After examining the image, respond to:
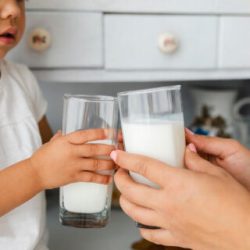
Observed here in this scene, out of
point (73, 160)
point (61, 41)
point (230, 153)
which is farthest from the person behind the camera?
point (61, 41)

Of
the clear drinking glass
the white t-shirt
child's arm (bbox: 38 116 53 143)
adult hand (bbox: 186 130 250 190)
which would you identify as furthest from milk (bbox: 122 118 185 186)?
child's arm (bbox: 38 116 53 143)

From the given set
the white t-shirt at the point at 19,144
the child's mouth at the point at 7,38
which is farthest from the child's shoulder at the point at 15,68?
the child's mouth at the point at 7,38

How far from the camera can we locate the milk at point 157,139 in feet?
1.88

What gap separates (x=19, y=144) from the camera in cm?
78

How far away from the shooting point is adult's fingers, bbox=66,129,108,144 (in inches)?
24.1

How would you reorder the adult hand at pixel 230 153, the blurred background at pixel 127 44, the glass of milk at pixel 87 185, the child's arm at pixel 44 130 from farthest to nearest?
the child's arm at pixel 44 130, the blurred background at pixel 127 44, the adult hand at pixel 230 153, the glass of milk at pixel 87 185

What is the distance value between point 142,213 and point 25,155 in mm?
286

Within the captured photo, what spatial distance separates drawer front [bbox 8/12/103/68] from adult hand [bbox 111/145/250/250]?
12.8 inches

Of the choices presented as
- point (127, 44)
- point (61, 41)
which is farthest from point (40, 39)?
point (127, 44)

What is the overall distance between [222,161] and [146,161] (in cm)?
24

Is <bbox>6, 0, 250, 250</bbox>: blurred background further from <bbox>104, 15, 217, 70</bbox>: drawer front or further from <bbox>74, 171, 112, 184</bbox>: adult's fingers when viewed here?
<bbox>74, 171, 112, 184</bbox>: adult's fingers

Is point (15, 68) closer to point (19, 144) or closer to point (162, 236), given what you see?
point (19, 144)

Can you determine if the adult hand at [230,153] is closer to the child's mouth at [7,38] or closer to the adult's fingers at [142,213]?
the adult's fingers at [142,213]

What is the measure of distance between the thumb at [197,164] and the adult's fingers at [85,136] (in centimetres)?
13
